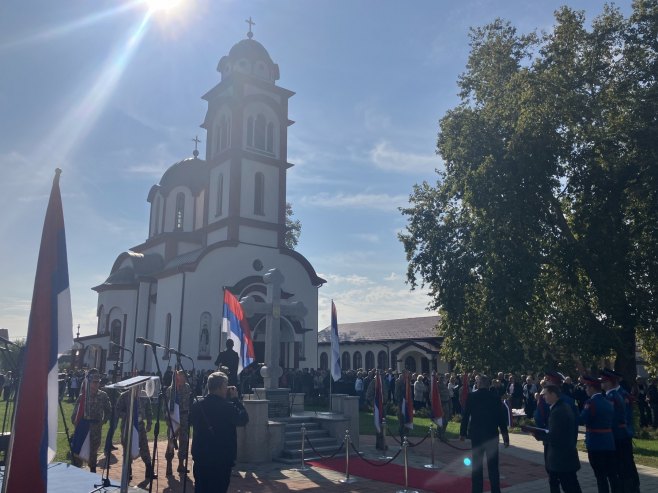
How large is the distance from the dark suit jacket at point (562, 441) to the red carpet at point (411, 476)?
2974mm

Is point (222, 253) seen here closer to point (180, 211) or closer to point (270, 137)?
point (270, 137)

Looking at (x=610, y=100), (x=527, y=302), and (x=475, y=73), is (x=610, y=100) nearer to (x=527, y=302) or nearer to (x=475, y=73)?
(x=475, y=73)

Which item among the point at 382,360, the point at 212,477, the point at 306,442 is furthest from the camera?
the point at 382,360

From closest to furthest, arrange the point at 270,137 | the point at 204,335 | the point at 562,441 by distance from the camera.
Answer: the point at 562,441, the point at 204,335, the point at 270,137

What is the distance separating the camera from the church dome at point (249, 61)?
110 feet

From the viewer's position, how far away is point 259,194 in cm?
3225

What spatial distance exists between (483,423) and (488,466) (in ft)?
2.04

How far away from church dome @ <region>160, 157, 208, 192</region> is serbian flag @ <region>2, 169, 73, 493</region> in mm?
33109

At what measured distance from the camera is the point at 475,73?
23.3m

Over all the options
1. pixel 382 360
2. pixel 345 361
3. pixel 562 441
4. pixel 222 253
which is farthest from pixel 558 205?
pixel 345 361

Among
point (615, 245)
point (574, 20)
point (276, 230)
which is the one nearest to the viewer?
point (615, 245)

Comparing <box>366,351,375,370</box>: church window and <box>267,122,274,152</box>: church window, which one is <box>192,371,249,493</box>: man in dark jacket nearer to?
<box>267,122,274,152</box>: church window

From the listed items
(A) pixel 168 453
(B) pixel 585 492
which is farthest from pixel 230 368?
(B) pixel 585 492

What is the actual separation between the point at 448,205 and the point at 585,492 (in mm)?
14732
